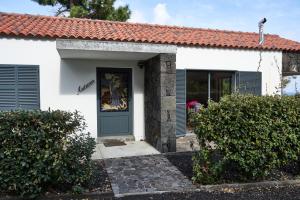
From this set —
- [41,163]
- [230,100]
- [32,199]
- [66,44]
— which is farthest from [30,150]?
[230,100]

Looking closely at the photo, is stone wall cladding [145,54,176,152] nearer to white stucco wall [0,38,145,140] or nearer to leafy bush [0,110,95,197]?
white stucco wall [0,38,145,140]

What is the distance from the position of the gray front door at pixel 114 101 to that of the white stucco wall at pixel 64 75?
22 cm

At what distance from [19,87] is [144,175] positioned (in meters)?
4.66

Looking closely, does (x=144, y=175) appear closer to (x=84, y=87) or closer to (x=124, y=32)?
(x=84, y=87)

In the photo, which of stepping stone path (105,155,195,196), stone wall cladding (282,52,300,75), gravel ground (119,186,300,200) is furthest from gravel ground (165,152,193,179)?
stone wall cladding (282,52,300,75)

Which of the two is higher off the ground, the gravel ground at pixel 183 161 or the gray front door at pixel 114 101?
the gray front door at pixel 114 101

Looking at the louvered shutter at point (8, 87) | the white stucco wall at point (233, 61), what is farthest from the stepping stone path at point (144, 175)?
the white stucco wall at point (233, 61)

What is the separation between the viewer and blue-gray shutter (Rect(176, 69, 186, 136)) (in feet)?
29.3

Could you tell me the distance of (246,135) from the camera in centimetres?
473

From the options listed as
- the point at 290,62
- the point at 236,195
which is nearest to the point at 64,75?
the point at 236,195

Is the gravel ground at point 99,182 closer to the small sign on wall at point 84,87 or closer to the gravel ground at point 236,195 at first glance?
the gravel ground at point 236,195

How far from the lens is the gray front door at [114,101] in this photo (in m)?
8.77

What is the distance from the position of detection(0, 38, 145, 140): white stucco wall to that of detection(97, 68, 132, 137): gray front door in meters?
0.22

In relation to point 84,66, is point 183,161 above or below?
below
